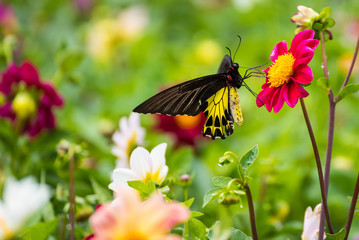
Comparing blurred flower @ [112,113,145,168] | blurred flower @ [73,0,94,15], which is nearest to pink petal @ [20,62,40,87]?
blurred flower @ [112,113,145,168]

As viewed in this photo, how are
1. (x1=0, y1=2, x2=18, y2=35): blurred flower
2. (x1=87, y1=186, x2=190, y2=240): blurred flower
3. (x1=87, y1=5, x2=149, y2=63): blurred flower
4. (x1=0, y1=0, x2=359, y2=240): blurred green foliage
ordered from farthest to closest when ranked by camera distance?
(x1=87, y1=5, x2=149, y2=63): blurred flower < (x1=0, y1=2, x2=18, y2=35): blurred flower < (x1=0, y1=0, x2=359, y2=240): blurred green foliage < (x1=87, y1=186, x2=190, y2=240): blurred flower

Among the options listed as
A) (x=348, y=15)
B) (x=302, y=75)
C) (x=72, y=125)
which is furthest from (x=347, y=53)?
(x=302, y=75)

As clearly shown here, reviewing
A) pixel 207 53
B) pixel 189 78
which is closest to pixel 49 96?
pixel 189 78

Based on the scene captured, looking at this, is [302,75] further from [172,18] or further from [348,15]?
[172,18]

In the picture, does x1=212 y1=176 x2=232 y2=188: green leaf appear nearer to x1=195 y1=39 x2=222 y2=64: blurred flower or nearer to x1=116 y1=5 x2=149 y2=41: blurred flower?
x1=195 y1=39 x2=222 y2=64: blurred flower

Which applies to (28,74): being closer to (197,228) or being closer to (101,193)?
(101,193)
